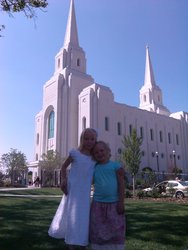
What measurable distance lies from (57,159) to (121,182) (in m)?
36.1

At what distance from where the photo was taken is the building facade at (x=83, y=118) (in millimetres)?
45094

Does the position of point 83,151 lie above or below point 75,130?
below

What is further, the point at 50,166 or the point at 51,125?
the point at 51,125

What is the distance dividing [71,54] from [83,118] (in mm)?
12435

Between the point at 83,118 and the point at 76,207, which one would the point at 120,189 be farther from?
the point at 83,118

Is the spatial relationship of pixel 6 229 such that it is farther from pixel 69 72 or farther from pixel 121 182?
pixel 69 72

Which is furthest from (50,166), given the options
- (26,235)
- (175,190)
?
(26,235)

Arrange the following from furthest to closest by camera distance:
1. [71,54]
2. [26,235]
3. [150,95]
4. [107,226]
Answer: [150,95] → [71,54] → [26,235] → [107,226]

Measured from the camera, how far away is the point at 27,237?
5582mm

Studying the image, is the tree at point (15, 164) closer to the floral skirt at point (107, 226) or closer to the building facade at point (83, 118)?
the building facade at point (83, 118)

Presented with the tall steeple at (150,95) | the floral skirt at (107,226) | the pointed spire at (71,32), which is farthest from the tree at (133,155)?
the tall steeple at (150,95)

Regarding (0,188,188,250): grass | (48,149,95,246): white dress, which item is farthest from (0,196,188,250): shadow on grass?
(48,149,95,246): white dress

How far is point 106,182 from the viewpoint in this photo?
147 inches

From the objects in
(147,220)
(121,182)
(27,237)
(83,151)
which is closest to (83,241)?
(121,182)
